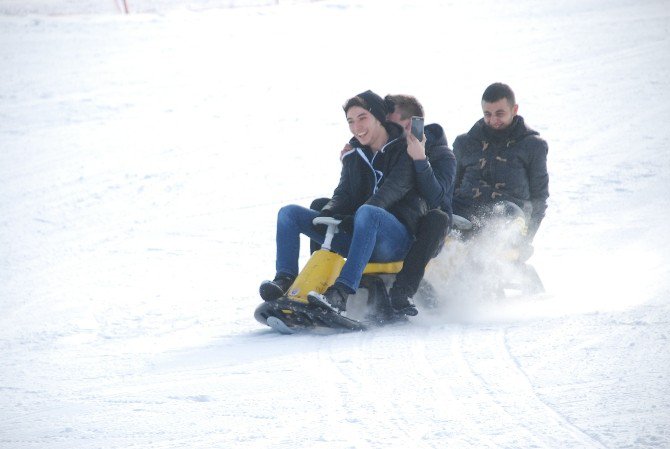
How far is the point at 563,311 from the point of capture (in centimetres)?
520

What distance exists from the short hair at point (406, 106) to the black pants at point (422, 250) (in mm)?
627

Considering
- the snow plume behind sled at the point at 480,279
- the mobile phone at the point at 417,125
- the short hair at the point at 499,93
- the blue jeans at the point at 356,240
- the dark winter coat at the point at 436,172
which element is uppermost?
the short hair at the point at 499,93

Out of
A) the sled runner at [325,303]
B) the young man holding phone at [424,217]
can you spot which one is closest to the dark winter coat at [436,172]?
the young man holding phone at [424,217]

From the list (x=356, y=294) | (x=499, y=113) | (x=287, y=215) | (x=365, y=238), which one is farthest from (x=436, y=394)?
(x=499, y=113)

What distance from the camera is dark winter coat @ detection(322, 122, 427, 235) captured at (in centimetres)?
510

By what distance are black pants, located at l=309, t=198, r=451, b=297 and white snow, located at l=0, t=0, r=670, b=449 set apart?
0.91 ft

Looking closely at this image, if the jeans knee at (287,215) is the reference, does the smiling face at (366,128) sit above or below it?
above

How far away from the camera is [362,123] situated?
518 centimetres

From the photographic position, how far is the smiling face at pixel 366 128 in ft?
17.0

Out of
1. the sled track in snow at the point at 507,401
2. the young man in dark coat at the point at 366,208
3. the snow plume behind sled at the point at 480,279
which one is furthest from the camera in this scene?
the snow plume behind sled at the point at 480,279

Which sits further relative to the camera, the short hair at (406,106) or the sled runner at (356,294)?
the short hair at (406,106)

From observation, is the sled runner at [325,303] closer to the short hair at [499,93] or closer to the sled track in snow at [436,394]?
the sled track in snow at [436,394]

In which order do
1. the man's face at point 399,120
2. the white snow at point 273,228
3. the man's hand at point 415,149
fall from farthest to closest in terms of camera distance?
the man's face at point 399,120 → the man's hand at point 415,149 → the white snow at point 273,228

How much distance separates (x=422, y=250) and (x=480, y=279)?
0.80 m
